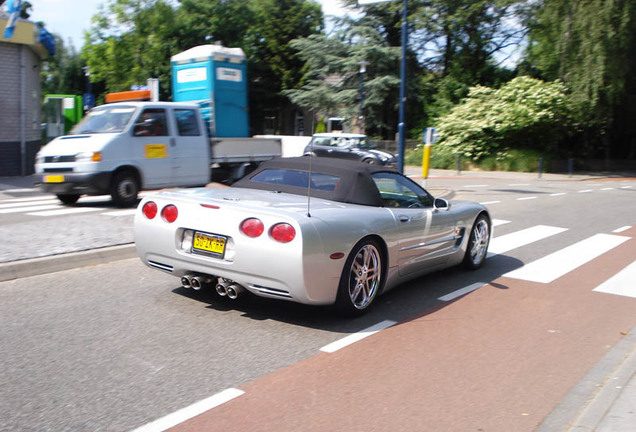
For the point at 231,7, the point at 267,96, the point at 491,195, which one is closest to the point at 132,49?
the point at 231,7

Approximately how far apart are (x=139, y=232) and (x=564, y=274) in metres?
4.96

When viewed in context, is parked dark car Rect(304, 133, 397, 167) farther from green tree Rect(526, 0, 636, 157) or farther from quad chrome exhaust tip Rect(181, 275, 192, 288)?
quad chrome exhaust tip Rect(181, 275, 192, 288)

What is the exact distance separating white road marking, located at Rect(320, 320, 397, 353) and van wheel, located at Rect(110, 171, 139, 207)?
7575 mm

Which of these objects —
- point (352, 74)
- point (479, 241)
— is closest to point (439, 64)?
point (352, 74)

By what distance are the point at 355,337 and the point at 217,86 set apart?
12373 mm

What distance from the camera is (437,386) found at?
3.93 metres

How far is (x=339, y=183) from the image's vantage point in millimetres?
5707

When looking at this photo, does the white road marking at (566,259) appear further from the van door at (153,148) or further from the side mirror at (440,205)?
the van door at (153,148)

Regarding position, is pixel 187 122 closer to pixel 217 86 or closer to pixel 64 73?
pixel 217 86

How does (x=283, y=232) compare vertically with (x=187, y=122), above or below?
below

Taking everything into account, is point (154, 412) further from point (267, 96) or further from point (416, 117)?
point (267, 96)

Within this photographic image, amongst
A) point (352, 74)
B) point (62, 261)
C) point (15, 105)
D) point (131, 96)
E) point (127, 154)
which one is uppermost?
point (352, 74)

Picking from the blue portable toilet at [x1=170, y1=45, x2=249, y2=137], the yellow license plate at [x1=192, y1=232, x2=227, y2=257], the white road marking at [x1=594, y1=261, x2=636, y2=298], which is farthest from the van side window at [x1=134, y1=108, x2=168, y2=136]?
the white road marking at [x1=594, y1=261, x2=636, y2=298]

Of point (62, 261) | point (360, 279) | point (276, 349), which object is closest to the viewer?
point (276, 349)
